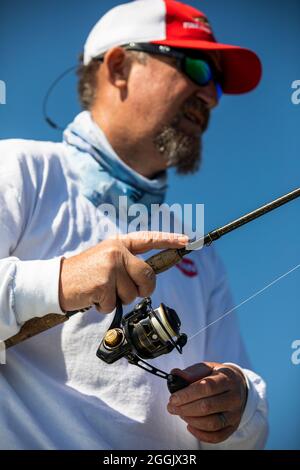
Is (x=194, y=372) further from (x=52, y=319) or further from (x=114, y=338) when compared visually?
(x=52, y=319)

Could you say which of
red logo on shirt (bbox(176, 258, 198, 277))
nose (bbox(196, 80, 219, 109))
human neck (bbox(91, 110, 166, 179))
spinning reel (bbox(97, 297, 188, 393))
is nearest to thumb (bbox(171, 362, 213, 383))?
spinning reel (bbox(97, 297, 188, 393))

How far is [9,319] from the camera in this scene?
2.04m

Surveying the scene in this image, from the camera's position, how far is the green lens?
3.04 meters

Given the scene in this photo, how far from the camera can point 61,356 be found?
2.34 metres

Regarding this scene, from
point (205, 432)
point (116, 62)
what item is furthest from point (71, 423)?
point (116, 62)

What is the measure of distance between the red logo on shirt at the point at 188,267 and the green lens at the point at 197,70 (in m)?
0.73

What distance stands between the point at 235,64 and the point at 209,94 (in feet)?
0.85

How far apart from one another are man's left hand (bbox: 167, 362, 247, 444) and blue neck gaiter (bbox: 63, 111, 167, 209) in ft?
2.37

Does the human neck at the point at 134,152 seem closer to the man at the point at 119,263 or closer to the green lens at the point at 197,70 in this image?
the man at the point at 119,263

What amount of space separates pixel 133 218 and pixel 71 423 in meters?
0.82

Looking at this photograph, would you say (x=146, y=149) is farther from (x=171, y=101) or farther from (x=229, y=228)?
(x=229, y=228)

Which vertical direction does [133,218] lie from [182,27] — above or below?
below

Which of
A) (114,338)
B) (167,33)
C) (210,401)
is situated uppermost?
(167,33)
